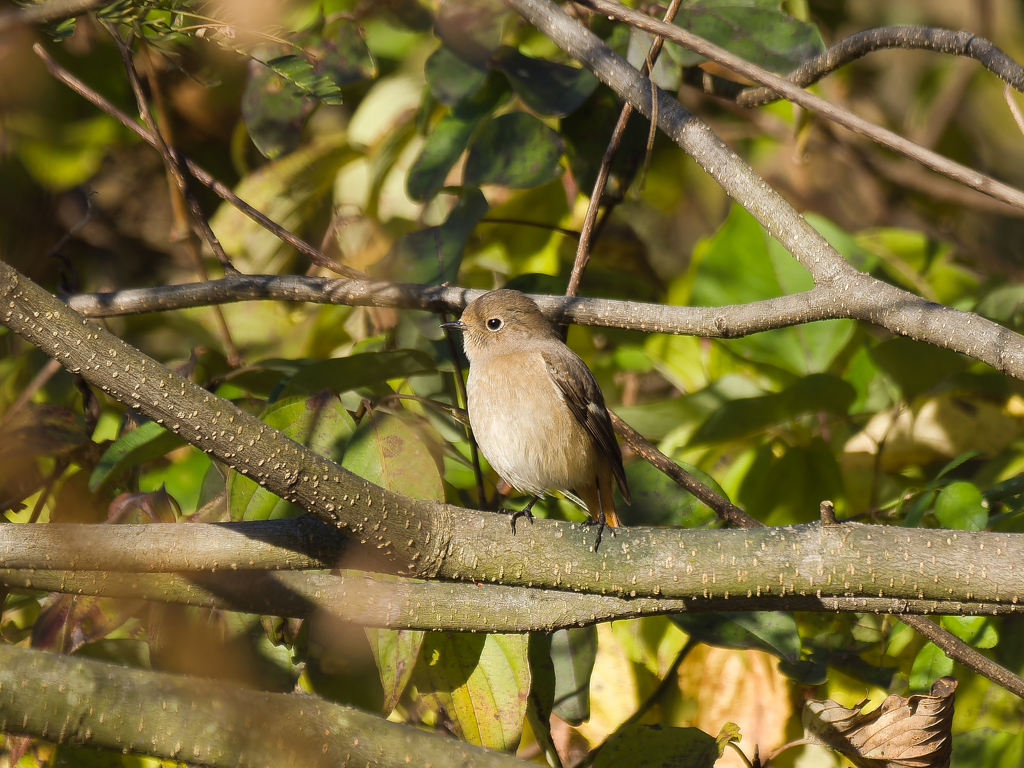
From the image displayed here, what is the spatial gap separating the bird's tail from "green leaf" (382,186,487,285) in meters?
1.08

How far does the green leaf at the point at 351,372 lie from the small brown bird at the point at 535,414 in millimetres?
308

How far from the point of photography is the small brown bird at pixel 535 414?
Answer: 3.36m

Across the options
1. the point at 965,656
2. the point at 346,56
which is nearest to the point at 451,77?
the point at 346,56

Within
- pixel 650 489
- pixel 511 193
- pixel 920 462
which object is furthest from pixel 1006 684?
pixel 511 193

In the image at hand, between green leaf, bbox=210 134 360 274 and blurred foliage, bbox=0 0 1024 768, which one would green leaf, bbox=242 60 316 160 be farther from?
green leaf, bbox=210 134 360 274

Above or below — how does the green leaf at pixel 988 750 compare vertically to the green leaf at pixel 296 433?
below

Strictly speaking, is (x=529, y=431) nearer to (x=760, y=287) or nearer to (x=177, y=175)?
(x=760, y=287)

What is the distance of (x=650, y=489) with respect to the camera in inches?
117

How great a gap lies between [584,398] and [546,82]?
1.26 meters

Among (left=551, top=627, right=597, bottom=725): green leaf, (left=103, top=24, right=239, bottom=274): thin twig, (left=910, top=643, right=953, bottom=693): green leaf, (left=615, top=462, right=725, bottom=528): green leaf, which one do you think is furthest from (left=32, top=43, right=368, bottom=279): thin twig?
(left=910, top=643, right=953, bottom=693): green leaf

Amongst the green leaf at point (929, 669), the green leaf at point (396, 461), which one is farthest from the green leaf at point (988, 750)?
the green leaf at point (396, 461)

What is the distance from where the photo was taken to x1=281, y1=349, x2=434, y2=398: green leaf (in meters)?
2.85

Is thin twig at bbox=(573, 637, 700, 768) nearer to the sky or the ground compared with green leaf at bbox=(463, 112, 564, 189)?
nearer to the ground

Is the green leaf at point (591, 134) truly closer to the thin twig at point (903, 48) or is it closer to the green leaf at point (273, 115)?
the thin twig at point (903, 48)
